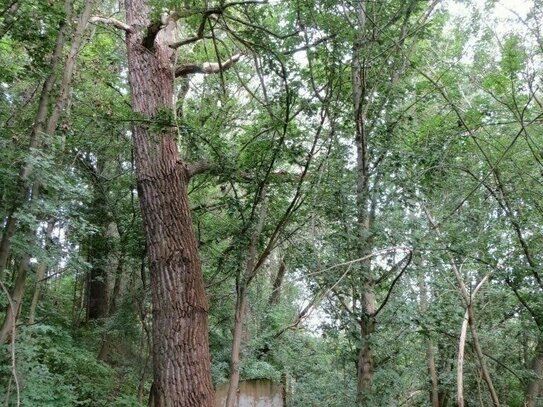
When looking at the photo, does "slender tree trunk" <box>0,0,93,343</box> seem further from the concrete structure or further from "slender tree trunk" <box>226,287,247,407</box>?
the concrete structure

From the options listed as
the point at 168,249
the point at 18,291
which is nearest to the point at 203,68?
the point at 168,249

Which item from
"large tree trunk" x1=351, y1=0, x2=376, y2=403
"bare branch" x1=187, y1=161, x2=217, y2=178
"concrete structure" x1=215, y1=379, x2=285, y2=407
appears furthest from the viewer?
"concrete structure" x1=215, y1=379, x2=285, y2=407

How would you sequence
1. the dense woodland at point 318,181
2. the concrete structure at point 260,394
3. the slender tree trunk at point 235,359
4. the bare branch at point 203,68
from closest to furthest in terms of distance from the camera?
the dense woodland at point 318,181 → the slender tree trunk at point 235,359 → the bare branch at point 203,68 → the concrete structure at point 260,394

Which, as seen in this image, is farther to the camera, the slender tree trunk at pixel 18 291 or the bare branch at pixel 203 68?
the bare branch at pixel 203 68

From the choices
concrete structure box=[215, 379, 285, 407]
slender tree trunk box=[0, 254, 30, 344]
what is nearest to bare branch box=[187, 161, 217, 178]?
slender tree trunk box=[0, 254, 30, 344]

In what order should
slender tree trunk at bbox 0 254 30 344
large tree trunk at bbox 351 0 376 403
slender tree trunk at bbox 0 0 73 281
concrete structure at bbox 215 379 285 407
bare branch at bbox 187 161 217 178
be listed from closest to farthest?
slender tree trunk at bbox 0 0 73 281, slender tree trunk at bbox 0 254 30 344, large tree trunk at bbox 351 0 376 403, bare branch at bbox 187 161 217 178, concrete structure at bbox 215 379 285 407

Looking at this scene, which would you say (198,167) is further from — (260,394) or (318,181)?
(260,394)

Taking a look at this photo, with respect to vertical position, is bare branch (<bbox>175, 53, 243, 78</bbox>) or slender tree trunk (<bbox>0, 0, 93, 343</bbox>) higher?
bare branch (<bbox>175, 53, 243, 78</bbox>)

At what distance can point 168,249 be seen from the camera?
13.6 feet

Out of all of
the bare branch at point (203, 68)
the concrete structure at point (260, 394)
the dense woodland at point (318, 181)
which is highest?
the bare branch at point (203, 68)

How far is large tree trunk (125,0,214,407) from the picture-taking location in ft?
12.5

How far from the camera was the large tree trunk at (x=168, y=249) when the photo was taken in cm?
381

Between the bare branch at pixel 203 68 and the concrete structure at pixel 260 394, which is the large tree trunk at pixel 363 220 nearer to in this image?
the bare branch at pixel 203 68

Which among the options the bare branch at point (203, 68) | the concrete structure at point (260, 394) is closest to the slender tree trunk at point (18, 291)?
the bare branch at point (203, 68)
